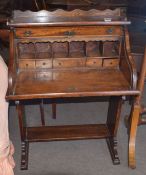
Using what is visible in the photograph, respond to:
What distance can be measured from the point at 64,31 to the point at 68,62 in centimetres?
22

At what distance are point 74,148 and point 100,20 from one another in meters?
1.03

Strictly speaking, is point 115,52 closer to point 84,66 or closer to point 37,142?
point 84,66

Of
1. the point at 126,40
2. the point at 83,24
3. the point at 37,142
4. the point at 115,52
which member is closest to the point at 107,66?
the point at 115,52

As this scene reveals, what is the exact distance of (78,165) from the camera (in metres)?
1.91

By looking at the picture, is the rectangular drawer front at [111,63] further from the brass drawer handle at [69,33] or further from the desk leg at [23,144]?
the desk leg at [23,144]

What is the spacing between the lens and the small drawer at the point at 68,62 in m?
1.67

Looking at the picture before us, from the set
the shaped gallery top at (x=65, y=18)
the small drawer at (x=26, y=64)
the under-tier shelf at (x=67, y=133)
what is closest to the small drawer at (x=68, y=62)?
the small drawer at (x=26, y=64)

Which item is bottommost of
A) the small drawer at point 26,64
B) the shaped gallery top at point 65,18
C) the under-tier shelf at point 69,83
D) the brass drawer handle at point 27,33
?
the under-tier shelf at point 69,83

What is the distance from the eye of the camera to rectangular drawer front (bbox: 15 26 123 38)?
152cm

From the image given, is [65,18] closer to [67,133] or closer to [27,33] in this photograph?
[27,33]

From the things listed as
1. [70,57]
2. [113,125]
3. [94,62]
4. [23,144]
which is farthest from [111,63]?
[23,144]

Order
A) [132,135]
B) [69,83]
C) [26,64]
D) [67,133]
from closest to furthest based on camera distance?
1. [69,83]
2. [26,64]
3. [132,135]
4. [67,133]

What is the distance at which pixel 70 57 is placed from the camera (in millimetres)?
1665

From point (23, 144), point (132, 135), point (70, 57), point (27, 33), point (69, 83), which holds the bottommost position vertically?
point (23, 144)
